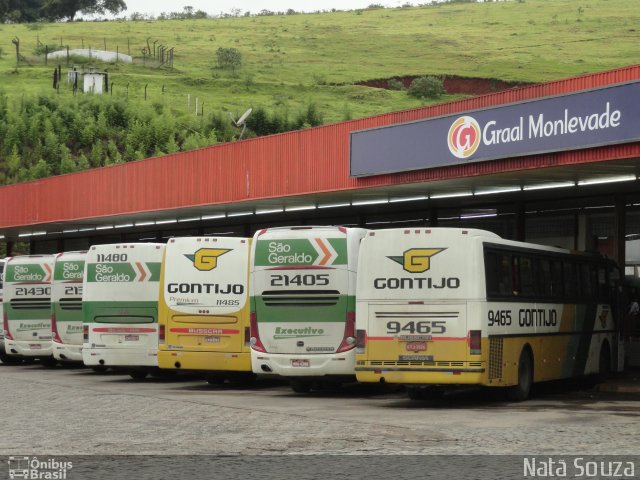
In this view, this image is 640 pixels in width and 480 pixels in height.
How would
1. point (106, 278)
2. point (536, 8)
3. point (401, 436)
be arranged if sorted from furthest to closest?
point (536, 8) < point (106, 278) < point (401, 436)

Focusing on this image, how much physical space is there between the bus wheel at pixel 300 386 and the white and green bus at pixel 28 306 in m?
10.7

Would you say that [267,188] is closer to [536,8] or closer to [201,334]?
[201,334]

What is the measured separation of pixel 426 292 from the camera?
2116cm

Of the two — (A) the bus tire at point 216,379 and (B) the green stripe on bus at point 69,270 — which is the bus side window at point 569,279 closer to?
(A) the bus tire at point 216,379

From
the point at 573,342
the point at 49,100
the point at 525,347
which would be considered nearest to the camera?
the point at 525,347

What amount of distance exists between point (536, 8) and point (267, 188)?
151599 mm

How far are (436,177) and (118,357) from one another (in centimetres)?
785

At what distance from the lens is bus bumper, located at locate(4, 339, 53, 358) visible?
33656 millimetres

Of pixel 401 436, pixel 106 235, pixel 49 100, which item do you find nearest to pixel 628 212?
pixel 401 436

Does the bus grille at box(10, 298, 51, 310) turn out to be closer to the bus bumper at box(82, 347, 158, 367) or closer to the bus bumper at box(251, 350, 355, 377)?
the bus bumper at box(82, 347, 158, 367)

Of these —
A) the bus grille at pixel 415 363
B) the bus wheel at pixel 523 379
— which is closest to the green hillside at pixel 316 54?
the bus wheel at pixel 523 379

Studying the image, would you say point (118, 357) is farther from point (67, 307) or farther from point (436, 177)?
point (436, 177)

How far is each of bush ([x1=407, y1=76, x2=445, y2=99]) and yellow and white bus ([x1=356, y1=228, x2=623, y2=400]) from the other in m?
115

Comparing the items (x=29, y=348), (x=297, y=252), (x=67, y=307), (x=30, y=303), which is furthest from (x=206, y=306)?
(x=29, y=348)
